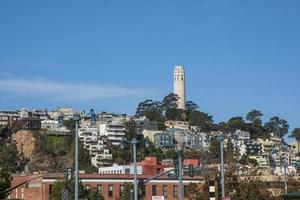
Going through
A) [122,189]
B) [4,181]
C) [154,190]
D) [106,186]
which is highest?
[4,181]

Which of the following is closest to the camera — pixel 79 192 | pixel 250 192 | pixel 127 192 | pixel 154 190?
pixel 250 192

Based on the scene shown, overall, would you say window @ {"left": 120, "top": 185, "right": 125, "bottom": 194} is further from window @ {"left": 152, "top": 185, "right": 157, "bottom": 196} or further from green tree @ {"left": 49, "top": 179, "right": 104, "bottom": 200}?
green tree @ {"left": 49, "top": 179, "right": 104, "bottom": 200}

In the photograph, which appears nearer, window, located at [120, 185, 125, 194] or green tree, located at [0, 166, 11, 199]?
green tree, located at [0, 166, 11, 199]

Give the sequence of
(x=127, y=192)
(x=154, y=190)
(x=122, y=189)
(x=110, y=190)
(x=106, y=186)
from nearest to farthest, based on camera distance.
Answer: (x=127, y=192) → (x=122, y=189) → (x=106, y=186) → (x=110, y=190) → (x=154, y=190)

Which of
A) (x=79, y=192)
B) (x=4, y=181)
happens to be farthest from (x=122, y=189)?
(x=4, y=181)

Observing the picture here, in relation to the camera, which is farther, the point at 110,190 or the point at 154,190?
the point at 154,190

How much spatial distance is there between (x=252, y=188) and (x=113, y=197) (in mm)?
42174

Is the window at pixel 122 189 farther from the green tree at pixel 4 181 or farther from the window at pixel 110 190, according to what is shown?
the green tree at pixel 4 181

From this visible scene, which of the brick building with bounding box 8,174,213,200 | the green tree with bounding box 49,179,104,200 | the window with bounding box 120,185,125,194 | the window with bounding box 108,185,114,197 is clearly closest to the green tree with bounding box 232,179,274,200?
the green tree with bounding box 49,179,104,200

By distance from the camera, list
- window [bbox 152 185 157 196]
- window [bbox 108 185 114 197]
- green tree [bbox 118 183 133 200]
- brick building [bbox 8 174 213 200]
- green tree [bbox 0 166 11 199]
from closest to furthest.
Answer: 1. green tree [bbox 0 166 11 199]
2. green tree [bbox 118 183 133 200]
3. brick building [bbox 8 174 213 200]
4. window [bbox 108 185 114 197]
5. window [bbox 152 185 157 196]

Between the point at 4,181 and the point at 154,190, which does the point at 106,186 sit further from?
the point at 4,181

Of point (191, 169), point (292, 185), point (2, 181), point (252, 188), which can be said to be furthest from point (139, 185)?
point (292, 185)

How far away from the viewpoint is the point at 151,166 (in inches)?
5320

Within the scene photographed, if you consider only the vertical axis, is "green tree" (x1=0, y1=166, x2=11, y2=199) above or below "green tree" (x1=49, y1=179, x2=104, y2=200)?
above
